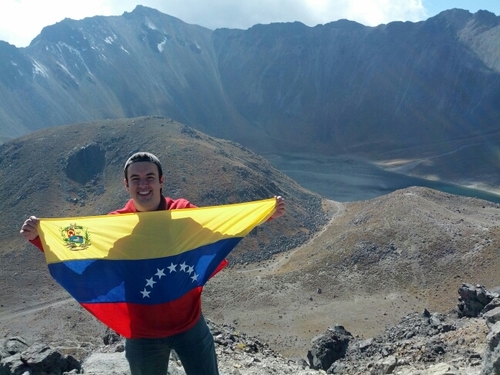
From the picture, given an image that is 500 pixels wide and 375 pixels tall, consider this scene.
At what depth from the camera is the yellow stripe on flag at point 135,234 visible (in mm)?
6766

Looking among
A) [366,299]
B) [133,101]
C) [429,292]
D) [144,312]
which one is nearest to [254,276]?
[366,299]

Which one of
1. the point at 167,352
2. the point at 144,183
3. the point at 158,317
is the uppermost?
the point at 144,183

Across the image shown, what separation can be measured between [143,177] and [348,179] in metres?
80.2

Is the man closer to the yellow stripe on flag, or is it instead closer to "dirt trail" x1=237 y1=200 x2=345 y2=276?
the yellow stripe on flag

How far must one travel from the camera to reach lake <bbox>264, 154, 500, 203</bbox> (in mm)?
73562

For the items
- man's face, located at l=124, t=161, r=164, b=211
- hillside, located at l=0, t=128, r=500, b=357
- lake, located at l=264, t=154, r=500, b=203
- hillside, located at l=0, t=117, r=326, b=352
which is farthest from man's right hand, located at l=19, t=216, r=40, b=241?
lake, located at l=264, t=154, r=500, b=203

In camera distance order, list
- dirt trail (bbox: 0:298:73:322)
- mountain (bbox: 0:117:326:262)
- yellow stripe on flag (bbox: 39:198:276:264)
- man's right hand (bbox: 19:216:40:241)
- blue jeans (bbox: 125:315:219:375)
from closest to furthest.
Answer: blue jeans (bbox: 125:315:219:375) → yellow stripe on flag (bbox: 39:198:276:264) → man's right hand (bbox: 19:216:40:241) → dirt trail (bbox: 0:298:73:322) → mountain (bbox: 0:117:326:262)

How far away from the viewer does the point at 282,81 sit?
156 metres

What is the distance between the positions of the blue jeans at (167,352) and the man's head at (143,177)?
191 cm

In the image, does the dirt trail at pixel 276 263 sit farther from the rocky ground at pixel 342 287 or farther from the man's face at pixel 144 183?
the man's face at pixel 144 183

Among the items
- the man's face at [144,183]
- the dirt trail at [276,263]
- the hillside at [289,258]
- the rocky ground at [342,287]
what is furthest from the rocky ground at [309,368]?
the dirt trail at [276,263]

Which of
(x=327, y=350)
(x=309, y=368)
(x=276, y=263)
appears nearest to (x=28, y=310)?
(x=276, y=263)

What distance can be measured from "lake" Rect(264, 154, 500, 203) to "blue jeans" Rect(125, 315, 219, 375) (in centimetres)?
6207

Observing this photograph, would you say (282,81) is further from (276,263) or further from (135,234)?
(135,234)
